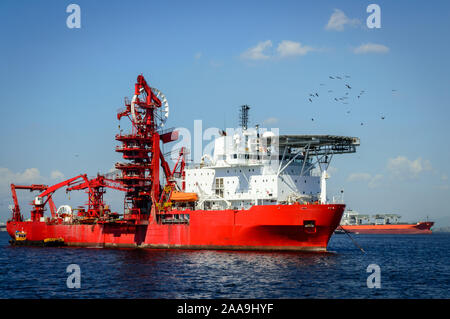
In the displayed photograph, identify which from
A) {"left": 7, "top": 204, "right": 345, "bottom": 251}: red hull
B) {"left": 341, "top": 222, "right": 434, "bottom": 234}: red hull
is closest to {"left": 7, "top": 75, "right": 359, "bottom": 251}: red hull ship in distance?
{"left": 7, "top": 204, "right": 345, "bottom": 251}: red hull

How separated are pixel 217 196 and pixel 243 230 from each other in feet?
15.3

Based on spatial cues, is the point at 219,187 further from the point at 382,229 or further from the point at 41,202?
the point at 382,229

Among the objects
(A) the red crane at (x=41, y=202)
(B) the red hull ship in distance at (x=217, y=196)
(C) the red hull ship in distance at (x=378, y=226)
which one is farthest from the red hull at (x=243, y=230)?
(C) the red hull ship in distance at (x=378, y=226)

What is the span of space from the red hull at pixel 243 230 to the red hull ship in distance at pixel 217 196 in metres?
0.07

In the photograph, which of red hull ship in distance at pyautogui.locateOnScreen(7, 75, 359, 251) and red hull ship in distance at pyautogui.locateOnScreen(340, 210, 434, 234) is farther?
red hull ship in distance at pyautogui.locateOnScreen(340, 210, 434, 234)

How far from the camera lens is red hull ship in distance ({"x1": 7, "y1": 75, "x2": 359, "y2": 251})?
3769 cm

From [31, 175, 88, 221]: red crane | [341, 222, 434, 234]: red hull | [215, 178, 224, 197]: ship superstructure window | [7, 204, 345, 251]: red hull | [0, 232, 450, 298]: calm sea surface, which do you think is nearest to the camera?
[0, 232, 450, 298]: calm sea surface

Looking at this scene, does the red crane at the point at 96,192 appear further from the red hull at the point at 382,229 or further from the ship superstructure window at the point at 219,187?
the red hull at the point at 382,229

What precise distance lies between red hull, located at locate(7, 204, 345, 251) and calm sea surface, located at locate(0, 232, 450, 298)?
1.34 meters

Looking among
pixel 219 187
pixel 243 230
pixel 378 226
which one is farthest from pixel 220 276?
pixel 378 226

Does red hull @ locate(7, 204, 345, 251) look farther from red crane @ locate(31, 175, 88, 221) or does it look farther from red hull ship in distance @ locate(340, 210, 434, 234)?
red hull ship in distance @ locate(340, 210, 434, 234)

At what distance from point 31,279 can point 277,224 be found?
17.4m
